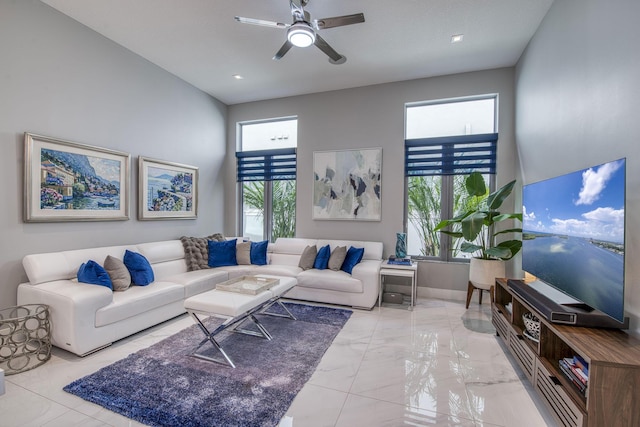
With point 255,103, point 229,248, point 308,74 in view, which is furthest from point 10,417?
point 255,103

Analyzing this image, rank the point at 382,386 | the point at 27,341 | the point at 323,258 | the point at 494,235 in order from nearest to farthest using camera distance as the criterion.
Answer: the point at 382,386 < the point at 27,341 < the point at 494,235 < the point at 323,258

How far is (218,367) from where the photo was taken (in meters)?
2.29

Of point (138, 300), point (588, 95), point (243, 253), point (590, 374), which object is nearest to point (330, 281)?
A: point (243, 253)

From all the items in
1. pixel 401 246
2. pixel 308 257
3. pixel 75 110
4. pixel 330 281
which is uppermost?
pixel 75 110

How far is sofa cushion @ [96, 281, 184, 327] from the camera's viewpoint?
8.28 ft

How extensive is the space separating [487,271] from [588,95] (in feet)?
6.43

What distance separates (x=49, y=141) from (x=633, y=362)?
4.66 metres

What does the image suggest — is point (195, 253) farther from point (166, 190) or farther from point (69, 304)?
point (69, 304)

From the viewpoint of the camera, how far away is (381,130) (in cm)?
448

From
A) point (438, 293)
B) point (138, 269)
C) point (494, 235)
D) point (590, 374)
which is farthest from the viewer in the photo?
point (438, 293)

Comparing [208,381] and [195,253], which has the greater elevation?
[195,253]

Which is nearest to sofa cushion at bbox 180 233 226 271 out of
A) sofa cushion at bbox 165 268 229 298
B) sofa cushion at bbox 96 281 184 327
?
sofa cushion at bbox 165 268 229 298

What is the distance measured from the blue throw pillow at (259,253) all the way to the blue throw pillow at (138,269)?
57.7 inches

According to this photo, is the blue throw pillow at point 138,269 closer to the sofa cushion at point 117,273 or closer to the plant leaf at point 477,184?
the sofa cushion at point 117,273
